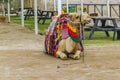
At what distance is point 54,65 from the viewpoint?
21.6 feet

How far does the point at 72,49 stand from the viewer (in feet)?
23.8

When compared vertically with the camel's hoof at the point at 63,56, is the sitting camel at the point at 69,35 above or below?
above

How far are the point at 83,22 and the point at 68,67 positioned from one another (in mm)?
1085

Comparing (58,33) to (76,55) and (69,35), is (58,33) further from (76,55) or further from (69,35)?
(76,55)

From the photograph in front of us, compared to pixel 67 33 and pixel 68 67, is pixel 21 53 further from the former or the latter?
pixel 68 67

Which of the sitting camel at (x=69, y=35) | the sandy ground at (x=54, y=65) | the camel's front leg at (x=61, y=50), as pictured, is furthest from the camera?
the camel's front leg at (x=61, y=50)

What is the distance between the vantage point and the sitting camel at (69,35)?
7.12 metres

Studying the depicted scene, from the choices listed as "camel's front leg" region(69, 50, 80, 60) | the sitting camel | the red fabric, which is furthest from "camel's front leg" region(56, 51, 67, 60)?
the red fabric

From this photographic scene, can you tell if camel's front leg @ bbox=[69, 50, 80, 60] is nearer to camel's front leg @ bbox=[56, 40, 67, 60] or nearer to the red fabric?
camel's front leg @ bbox=[56, 40, 67, 60]

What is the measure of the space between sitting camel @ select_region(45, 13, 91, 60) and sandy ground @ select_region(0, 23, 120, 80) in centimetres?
20

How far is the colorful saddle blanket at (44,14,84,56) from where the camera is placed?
7.17 m

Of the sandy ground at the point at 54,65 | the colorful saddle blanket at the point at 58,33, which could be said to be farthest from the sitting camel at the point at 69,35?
the sandy ground at the point at 54,65

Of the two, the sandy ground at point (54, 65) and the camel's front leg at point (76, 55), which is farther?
the camel's front leg at point (76, 55)

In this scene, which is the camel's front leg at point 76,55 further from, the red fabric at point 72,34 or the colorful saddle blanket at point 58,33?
the red fabric at point 72,34
